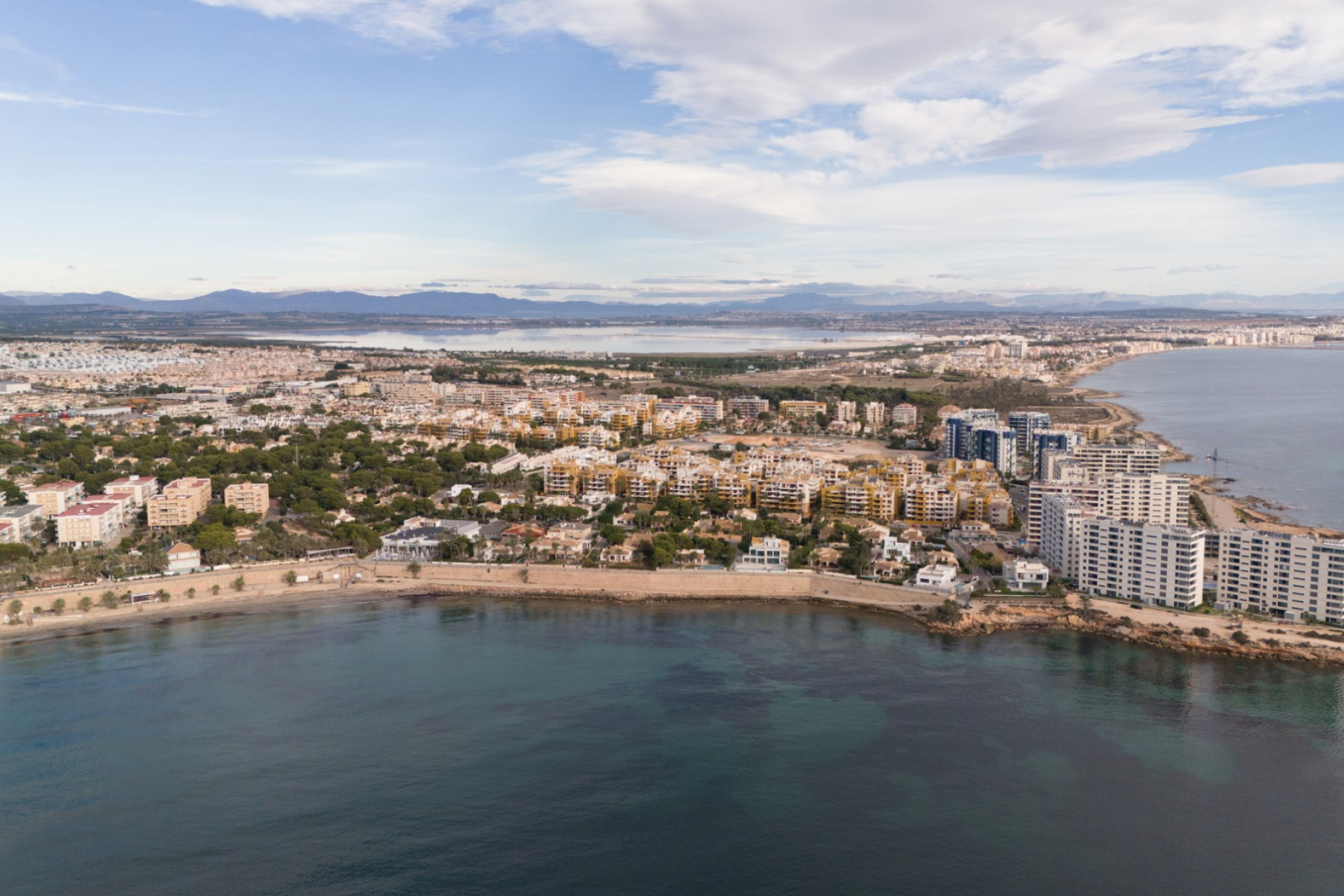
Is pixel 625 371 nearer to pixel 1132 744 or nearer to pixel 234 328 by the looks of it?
pixel 1132 744

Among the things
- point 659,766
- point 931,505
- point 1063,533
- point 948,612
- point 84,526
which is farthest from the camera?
point 931,505

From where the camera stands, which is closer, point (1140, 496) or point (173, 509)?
point (1140, 496)

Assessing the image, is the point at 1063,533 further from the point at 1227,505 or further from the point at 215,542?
the point at 215,542

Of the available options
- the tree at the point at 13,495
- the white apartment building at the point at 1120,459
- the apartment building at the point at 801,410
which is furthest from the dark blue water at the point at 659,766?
the apartment building at the point at 801,410

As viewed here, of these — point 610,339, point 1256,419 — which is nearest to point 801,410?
point 1256,419

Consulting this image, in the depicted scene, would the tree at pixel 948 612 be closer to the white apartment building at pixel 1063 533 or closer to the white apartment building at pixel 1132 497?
the white apartment building at pixel 1063 533

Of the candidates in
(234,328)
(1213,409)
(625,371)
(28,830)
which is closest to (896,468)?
(28,830)
